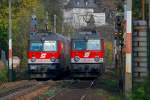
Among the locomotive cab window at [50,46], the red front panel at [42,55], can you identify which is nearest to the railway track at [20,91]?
the red front panel at [42,55]

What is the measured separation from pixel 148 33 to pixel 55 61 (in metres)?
19.0

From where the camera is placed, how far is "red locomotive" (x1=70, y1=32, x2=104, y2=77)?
41.7 metres

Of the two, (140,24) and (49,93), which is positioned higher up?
(140,24)

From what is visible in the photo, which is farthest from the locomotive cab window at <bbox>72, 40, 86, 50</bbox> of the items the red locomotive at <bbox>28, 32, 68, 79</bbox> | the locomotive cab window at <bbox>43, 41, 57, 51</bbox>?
the locomotive cab window at <bbox>43, 41, 57, 51</bbox>

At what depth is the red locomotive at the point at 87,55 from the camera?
1640 inches

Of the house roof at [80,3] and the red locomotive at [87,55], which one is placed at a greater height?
the house roof at [80,3]

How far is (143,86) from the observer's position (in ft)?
53.9

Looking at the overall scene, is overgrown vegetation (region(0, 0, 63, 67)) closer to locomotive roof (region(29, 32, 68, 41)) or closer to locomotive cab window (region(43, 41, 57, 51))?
locomotive roof (region(29, 32, 68, 41))

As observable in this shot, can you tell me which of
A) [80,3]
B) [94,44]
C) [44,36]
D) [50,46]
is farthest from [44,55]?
[80,3]

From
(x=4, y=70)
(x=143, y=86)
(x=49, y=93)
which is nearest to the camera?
(x=143, y=86)

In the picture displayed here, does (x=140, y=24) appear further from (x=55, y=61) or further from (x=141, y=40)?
(x=55, y=61)

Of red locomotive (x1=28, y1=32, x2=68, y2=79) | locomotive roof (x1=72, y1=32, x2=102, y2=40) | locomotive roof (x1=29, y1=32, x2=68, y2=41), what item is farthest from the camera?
locomotive roof (x1=72, y1=32, x2=102, y2=40)

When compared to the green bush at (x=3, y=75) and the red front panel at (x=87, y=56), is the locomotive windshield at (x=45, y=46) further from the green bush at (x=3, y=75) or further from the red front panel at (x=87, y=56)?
the green bush at (x=3, y=75)

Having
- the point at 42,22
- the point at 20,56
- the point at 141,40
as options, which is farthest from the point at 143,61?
the point at 42,22
